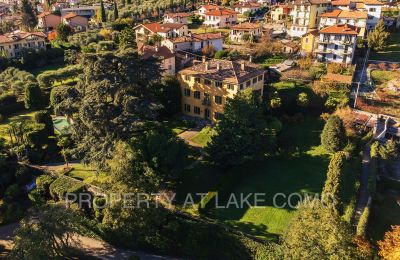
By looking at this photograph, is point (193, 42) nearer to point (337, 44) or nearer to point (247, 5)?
point (337, 44)

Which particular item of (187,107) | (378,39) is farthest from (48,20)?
(378,39)

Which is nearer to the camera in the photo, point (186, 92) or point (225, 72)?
point (225, 72)

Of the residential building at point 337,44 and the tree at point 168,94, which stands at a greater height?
the residential building at point 337,44

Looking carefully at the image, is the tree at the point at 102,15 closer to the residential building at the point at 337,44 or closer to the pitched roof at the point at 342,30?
the residential building at the point at 337,44

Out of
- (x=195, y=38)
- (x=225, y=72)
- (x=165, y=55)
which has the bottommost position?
(x=225, y=72)

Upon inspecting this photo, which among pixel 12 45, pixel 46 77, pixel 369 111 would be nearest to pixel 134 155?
pixel 369 111

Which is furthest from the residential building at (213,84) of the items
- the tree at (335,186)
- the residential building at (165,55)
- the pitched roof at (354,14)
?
the pitched roof at (354,14)
